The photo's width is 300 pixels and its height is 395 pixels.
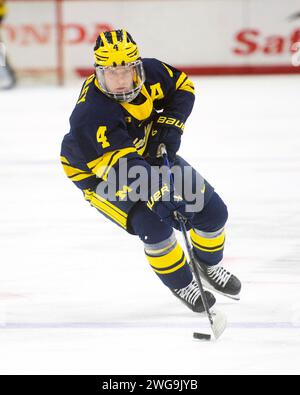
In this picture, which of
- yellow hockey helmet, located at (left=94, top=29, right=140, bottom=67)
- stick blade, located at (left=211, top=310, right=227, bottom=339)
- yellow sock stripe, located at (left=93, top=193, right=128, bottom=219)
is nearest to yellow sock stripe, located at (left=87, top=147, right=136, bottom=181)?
yellow sock stripe, located at (left=93, top=193, right=128, bottom=219)

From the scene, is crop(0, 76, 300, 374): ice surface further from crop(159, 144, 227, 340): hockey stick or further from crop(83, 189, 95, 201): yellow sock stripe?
crop(83, 189, 95, 201): yellow sock stripe

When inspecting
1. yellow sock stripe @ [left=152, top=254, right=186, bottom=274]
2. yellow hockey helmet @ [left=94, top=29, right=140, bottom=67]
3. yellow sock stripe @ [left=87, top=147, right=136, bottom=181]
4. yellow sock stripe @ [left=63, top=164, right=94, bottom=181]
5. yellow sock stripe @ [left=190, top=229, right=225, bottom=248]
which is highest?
yellow hockey helmet @ [left=94, top=29, right=140, bottom=67]

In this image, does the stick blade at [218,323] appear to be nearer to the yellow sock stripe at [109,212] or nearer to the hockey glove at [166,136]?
the yellow sock stripe at [109,212]

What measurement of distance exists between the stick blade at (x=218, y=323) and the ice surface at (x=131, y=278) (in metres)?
0.03

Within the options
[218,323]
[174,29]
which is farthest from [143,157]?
[174,29]

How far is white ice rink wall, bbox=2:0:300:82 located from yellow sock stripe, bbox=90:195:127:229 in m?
6.82

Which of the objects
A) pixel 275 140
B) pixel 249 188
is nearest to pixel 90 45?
pixel 275 140

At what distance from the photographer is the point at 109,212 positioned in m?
3.14

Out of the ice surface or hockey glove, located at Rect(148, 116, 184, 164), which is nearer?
the ice surface

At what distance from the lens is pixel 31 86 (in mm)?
9945

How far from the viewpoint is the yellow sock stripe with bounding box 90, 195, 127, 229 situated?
3.09m

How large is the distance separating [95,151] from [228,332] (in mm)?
712
